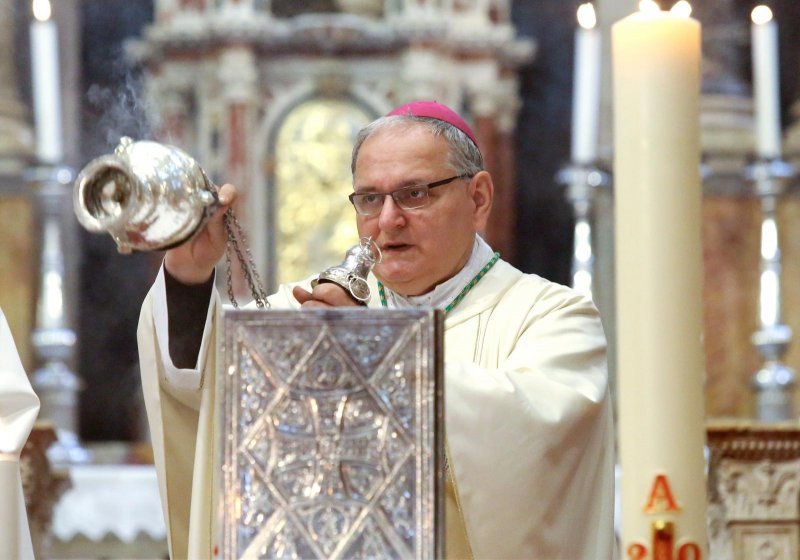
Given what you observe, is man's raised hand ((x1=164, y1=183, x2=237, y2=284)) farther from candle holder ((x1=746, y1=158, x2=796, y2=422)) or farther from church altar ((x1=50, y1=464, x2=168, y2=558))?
candle holder ((x1=746, y1=158, x2=796, y2=422))

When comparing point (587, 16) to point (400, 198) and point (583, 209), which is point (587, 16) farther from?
point (400, 198)

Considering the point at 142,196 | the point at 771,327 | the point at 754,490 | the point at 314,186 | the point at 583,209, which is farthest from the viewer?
the point at 314,186

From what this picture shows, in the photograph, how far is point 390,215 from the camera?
10.2 feet

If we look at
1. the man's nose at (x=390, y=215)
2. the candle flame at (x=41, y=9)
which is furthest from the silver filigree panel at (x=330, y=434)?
the candle flame at (x=41, y=9)

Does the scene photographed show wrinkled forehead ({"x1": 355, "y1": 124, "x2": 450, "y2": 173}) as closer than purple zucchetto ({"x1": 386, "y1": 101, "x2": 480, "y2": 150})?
Yes

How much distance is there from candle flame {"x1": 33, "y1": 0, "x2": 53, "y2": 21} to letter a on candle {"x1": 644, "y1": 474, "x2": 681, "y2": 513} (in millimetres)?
4932

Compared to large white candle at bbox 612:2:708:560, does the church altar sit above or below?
below

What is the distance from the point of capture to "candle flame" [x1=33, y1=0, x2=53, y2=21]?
630cm

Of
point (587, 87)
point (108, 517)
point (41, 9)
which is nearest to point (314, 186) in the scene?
point (587, 87)

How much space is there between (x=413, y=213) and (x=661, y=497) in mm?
1404

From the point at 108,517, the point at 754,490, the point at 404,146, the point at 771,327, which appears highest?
the point at 404,146

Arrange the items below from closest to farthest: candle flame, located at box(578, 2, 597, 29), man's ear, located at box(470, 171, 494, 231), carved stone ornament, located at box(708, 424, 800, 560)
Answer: man's ear, located at box(470, 171, 494, 231)
carved stone ornament, located at box(708, 424, 800, 560)
candle flame, located at box(578, 2, 597, 29)

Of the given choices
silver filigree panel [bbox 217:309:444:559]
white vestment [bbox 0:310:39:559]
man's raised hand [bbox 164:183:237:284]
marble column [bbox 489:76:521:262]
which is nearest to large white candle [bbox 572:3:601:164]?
marble column [bbox 489:76:521:262]

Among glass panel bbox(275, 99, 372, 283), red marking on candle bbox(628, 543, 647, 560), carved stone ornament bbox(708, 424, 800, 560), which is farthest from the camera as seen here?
glass panel bbox(275, 99, 372, 283)
